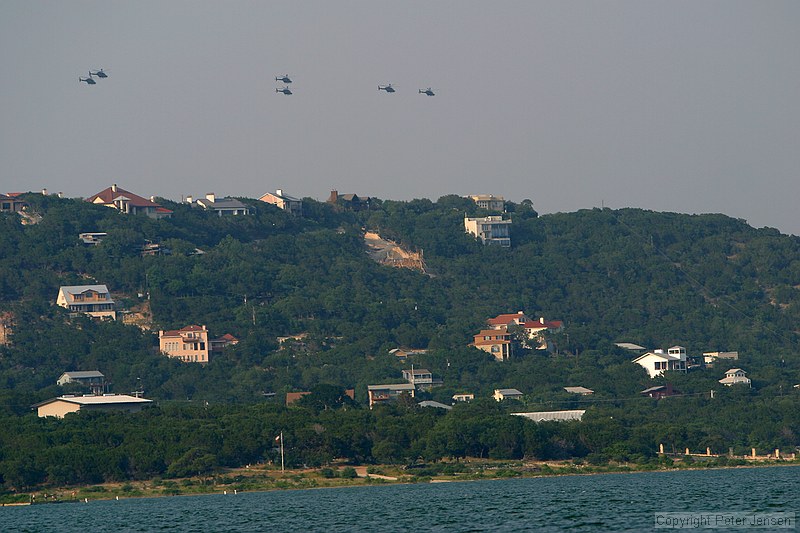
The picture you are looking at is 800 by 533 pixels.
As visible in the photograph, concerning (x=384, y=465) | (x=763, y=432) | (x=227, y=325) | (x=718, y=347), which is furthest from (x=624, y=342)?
(x=384, y=465)

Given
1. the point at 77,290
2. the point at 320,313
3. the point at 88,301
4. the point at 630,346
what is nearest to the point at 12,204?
the point at 77,290

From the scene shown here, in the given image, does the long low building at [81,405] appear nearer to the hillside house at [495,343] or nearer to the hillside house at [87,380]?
the hillside house at [87,380]

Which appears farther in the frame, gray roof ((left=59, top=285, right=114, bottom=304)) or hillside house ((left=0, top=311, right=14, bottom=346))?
gray roof ((left=59, top=285, right=114, bottom=304))

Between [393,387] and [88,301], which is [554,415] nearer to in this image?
[393,387]

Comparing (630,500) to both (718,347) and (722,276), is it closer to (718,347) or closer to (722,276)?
Answer: (718,347)

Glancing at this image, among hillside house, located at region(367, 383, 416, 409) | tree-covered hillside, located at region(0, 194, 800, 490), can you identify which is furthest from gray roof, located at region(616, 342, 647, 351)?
hillside house, located at region(367, 383, 416, 409)

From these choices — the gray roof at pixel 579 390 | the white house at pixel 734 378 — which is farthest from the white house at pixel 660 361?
the gray roof at pixel 579 390

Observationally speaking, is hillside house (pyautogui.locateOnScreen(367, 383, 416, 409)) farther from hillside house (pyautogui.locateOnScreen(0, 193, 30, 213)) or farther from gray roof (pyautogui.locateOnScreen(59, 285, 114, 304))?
hillside house (pyautogui.locateOnScreen(0, 193, 30, 213))
